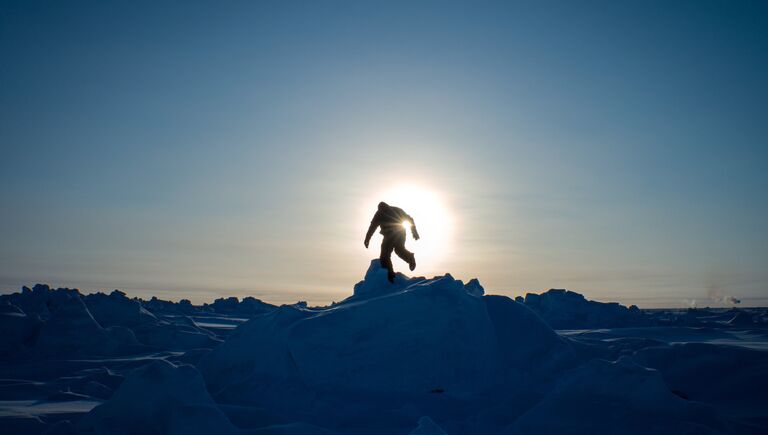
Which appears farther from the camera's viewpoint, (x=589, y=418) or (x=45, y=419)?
(x=45, y=419)

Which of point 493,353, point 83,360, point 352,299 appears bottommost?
point 83,360

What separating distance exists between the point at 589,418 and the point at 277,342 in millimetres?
4974

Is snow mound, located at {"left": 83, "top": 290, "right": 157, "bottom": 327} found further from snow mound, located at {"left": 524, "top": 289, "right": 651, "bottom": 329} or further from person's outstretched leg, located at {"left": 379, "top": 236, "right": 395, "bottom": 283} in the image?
snow mound, located at {"left": 524, "top": 289, "right": 651, "bottom": 329}

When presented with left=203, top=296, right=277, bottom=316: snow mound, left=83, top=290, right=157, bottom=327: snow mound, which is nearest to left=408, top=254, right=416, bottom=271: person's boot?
left=83, top=290, right=157, bottom=327: snow mound

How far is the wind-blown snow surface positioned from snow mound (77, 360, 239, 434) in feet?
0.05

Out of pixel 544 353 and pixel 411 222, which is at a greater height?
pixel 411 222

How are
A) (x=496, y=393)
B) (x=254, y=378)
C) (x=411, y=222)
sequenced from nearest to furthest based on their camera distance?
(x=496, y=393)
(x=254, y=378)
(x=411, y=222)

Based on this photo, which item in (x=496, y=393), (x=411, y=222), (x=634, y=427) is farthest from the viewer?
(x=411, y=222)

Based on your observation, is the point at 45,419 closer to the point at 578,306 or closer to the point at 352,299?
the point at 352,299

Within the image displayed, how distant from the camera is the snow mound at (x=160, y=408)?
17.3ft

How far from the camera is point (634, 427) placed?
554 cm

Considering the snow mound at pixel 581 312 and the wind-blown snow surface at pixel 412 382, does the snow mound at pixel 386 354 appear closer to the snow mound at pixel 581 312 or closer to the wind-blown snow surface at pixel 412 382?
the wind-blown snow surface at pixel 412 382

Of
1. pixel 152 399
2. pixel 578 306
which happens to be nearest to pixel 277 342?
pixel 152 399

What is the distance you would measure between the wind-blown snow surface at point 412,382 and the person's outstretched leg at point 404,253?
0.61m
